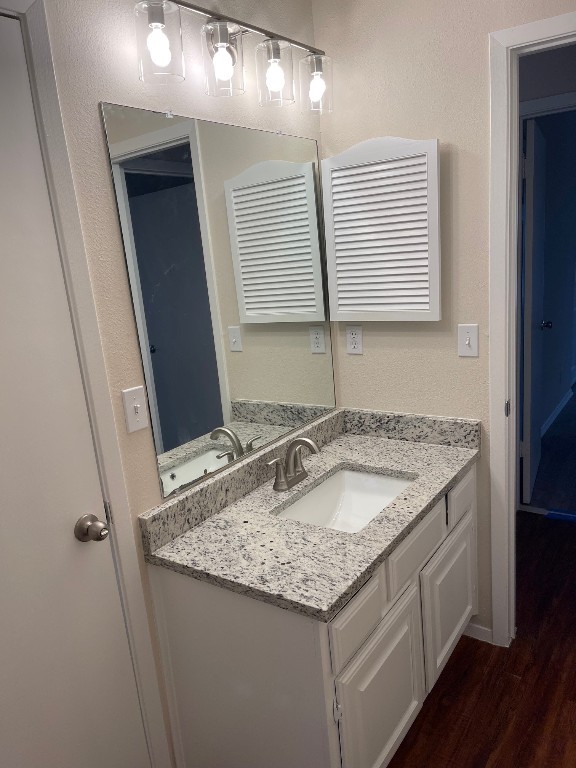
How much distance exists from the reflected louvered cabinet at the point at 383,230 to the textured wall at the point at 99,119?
1.98ft

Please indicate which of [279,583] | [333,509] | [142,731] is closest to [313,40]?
[333,509]

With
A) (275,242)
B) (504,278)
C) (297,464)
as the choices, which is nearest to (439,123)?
(504,278)

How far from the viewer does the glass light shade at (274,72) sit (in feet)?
5.72

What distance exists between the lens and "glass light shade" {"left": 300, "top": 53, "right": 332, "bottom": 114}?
1913 mm

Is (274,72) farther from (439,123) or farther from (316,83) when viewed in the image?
(439,123)

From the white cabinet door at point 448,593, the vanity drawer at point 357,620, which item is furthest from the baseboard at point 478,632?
the vanity drawer at point 357,620

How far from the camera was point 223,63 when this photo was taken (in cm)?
160

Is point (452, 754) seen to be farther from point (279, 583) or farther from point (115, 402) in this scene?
point (115, 402)

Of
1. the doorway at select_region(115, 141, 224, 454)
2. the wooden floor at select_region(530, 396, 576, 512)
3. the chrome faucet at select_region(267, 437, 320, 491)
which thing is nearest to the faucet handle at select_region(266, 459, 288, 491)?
the chrome faucet at select_region(267, 437, 320, 491)

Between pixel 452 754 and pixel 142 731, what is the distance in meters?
0.97

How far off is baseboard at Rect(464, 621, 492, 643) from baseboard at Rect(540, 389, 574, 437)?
8.24 feet

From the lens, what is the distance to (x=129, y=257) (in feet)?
4.85

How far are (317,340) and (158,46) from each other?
3.75 feet

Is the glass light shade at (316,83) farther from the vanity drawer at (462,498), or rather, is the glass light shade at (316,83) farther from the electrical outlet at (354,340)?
the vanity drawer at (462,498)
